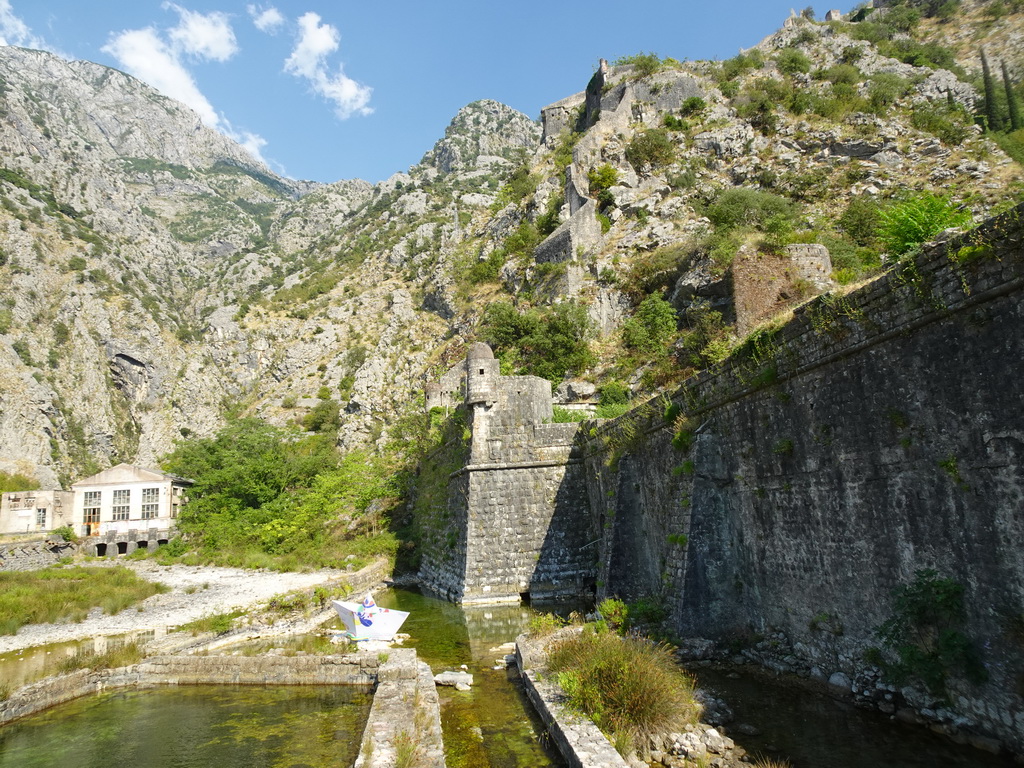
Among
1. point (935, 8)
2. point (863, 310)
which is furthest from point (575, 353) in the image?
point (935, 8)

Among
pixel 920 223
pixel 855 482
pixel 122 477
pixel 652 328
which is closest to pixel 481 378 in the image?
pixel 855 482

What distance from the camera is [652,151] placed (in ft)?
131

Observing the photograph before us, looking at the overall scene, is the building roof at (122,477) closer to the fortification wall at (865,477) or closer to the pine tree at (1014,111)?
the fortification wall at (865,477)

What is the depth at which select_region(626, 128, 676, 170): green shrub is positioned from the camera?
3978 centimetres

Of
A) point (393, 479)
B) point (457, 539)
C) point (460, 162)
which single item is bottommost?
point (457, 539)

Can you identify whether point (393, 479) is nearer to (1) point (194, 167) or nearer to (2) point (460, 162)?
(2) point (460, 162)

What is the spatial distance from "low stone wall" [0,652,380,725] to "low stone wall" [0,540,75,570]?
26054 mm

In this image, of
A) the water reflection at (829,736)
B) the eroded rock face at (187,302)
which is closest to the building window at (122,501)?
the eroded rock face at (187,302)

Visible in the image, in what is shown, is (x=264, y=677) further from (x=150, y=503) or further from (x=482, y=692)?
(x=150, y=503)

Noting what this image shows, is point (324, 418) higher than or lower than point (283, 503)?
higher

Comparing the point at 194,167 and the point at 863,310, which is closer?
the point at 863,310

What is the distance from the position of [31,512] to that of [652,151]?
49.7 metres

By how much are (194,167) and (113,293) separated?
74741 mm

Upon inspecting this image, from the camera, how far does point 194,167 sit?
12756 cm
